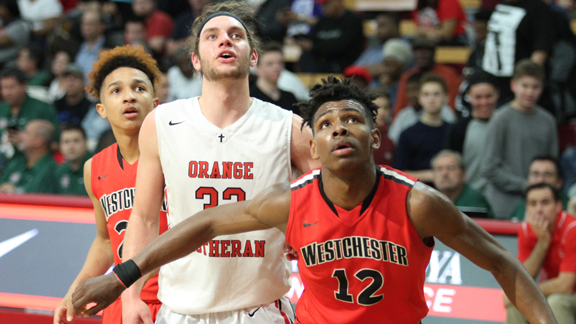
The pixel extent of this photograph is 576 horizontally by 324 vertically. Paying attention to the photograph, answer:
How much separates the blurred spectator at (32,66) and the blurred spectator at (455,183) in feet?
21.2

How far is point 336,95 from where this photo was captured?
2.74m

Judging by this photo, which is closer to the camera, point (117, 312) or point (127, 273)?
point (127, 273)

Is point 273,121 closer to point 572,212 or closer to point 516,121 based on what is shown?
point 572,212

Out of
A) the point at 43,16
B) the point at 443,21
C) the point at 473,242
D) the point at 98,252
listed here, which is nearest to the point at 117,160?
the point at 98,252

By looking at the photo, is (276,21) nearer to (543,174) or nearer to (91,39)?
(91,39)

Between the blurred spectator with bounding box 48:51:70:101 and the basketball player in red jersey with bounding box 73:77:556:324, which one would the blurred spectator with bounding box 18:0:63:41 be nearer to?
the blurred spectator with bounding box 48:51:70:101

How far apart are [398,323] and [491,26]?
16.8 ft

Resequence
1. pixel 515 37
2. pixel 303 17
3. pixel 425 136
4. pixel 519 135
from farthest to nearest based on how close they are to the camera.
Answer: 1. pixel 303 17
2. pixel 515 37
3. pixel 425 136
4. pixel 519 135

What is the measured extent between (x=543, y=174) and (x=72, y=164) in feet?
14.8

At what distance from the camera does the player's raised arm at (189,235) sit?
8.54 feet

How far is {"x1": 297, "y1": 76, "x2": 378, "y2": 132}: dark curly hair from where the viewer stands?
107 inches

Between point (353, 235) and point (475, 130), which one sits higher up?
point (475, 130)

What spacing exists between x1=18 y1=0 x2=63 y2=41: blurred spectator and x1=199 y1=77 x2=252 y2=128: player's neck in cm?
823

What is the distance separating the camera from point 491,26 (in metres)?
6.97
